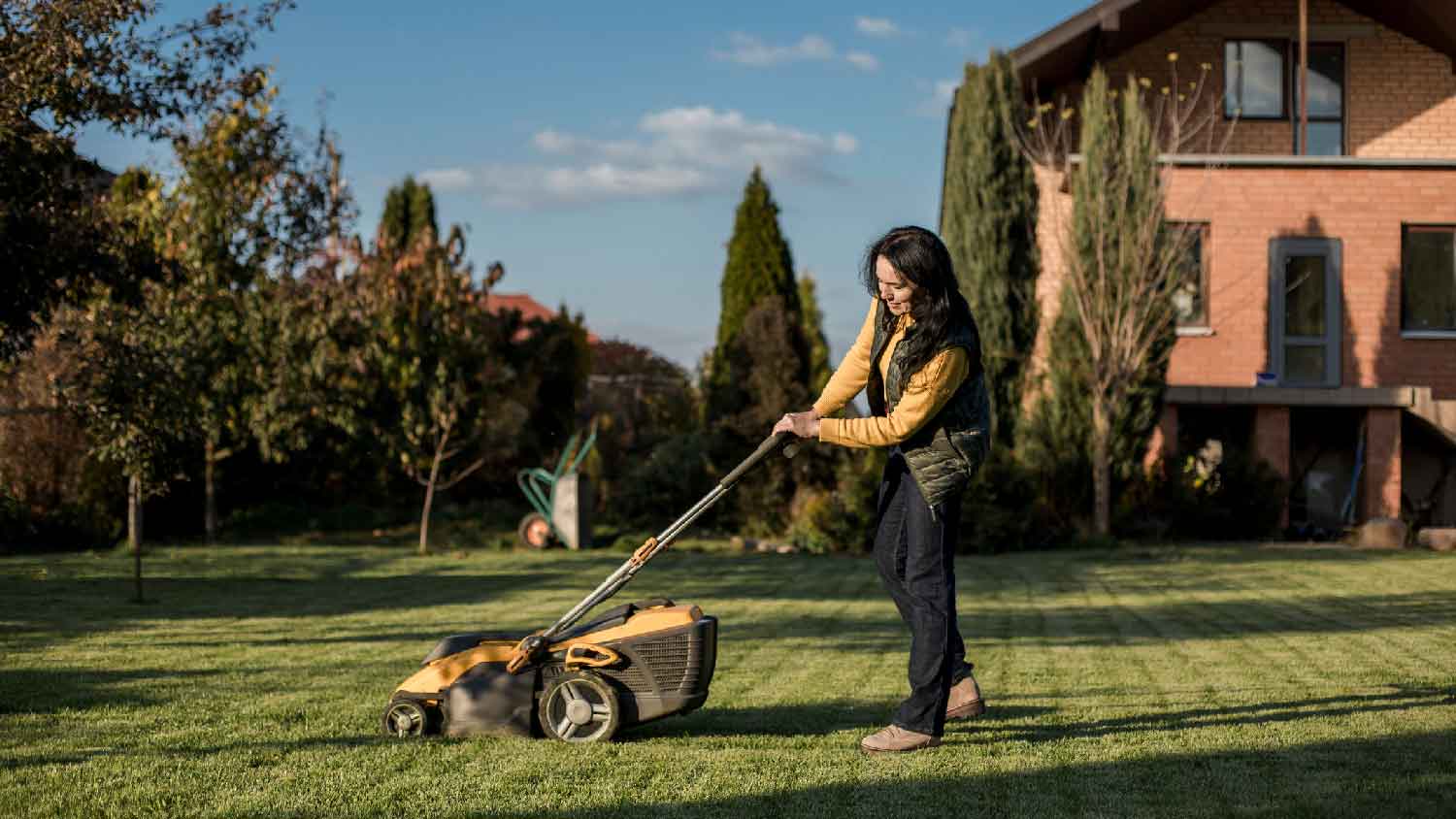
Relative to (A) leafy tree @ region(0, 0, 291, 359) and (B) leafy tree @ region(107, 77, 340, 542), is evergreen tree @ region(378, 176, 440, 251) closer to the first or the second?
(B) leafy tree @ region(107, 77, 340, 542)

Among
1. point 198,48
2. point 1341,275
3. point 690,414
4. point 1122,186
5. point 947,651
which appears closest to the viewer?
point 947,651

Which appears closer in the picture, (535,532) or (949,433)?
(949,433)

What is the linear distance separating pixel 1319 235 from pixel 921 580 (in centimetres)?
1592

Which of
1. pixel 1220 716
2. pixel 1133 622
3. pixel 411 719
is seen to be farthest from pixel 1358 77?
pixel 411 719

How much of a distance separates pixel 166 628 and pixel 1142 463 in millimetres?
12036

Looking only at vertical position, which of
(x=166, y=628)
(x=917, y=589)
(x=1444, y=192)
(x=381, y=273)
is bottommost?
(x=166, y=628)

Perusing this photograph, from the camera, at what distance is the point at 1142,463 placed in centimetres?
1806

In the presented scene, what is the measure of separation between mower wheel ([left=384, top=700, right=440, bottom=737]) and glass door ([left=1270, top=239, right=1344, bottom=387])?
53.3 feet

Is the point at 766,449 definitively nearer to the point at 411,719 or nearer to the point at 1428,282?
the point at 411,719

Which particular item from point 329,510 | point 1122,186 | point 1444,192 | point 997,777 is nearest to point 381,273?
point 329,510

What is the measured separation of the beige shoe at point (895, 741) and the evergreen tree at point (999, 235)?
13.7m

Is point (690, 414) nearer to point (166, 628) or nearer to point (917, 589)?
point (166, 628)

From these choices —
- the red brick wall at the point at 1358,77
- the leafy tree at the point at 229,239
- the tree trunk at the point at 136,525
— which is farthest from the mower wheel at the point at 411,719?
the red brick wall at the point at 1358,77

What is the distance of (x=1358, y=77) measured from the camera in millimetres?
22250
